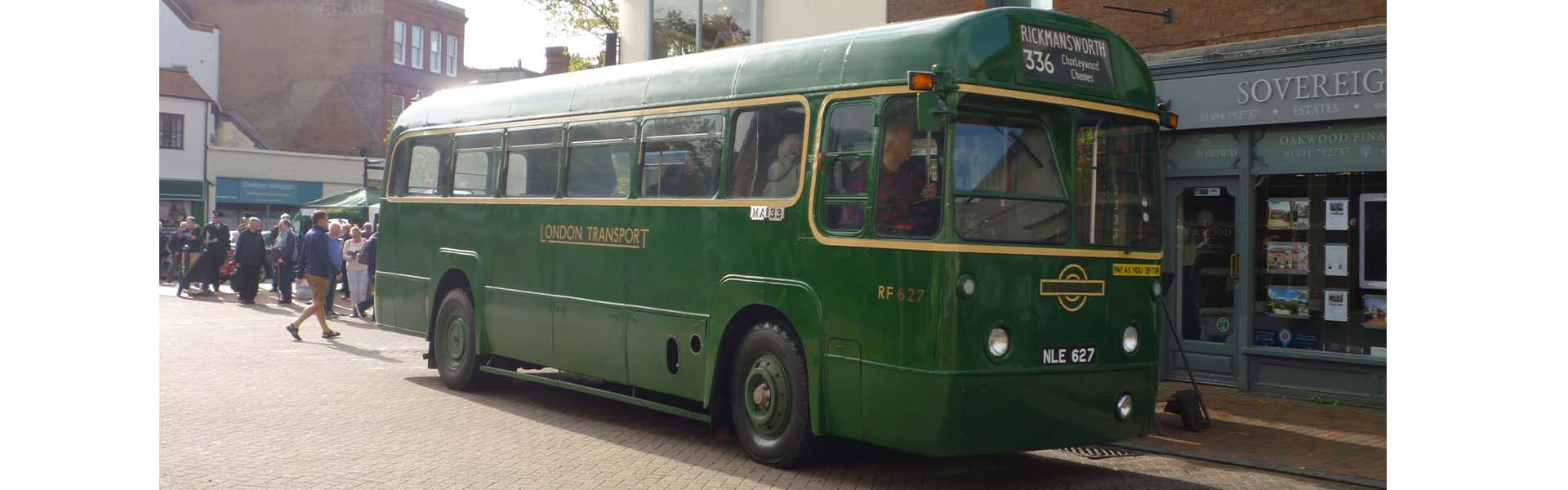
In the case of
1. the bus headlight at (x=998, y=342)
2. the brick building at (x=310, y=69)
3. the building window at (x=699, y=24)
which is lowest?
the bus headlight at (x=998, y=342)

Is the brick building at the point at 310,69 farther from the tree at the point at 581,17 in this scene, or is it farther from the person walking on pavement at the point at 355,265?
the person walking on pavement at the point at 355,265

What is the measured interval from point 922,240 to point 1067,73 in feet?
4.83

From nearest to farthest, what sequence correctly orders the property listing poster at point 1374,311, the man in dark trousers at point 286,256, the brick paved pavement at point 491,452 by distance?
the brick paved pavement at point 491,452 < the property listing poster at point 1374,311 < the man in dark trousers at point 286,256

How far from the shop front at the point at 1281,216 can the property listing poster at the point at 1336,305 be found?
1 centimetres

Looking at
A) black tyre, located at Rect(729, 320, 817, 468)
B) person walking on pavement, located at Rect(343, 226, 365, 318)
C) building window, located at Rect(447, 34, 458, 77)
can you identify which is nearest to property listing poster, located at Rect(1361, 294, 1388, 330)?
black tyre, located at Rect(729, 320, 817, 468)

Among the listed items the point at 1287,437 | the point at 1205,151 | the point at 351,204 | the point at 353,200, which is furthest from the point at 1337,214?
the point at 353,200

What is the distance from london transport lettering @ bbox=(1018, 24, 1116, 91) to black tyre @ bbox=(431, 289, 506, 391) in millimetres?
6584

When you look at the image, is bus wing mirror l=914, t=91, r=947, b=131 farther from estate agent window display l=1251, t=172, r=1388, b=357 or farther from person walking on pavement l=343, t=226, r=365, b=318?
person walking on pavement l=343, t=226, r=365, b=318

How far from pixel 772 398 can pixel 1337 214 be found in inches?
258

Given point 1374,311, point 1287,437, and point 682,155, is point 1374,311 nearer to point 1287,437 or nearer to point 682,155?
point 1287,437

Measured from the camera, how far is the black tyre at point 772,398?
8758 millimetres

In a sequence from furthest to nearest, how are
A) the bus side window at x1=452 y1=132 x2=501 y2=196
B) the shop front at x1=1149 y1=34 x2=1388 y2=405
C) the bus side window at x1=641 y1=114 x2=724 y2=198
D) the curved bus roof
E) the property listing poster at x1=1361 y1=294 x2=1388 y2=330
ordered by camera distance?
the bus side window at x1=452 y1=132 x2=501 y2=196, the property listing poster at x1=1361 y1=294 x2=1388 y2=330, the shop front at x1=1149 y1=34 x2=1388 y2=405, the bus side window at x1=641 y1=114 x2=724 y2=198, the curved bus roof

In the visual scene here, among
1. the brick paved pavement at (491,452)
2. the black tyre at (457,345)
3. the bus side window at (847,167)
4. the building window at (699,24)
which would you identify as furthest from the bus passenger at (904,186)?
the building window at (699,24)

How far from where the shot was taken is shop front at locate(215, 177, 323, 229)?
51750mm
